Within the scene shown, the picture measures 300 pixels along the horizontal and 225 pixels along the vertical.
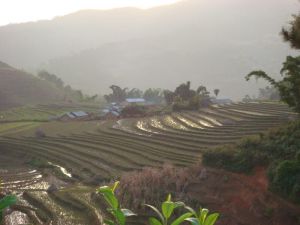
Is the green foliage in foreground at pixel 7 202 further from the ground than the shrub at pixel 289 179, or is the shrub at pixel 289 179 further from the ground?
the green foliage in foreground at pixel 7 202

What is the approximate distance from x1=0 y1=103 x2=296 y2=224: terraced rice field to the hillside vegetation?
47244 mm

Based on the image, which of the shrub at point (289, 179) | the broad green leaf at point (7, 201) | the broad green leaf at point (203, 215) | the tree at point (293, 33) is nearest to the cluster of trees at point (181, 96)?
the shrub at point (289, 179)

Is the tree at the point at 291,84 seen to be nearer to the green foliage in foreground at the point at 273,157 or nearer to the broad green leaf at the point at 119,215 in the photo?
the green foliage in foreground at the point at 273,157

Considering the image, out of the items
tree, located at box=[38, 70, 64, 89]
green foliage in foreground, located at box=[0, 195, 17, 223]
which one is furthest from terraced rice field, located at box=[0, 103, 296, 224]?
tree, located at box=[38, 70, 64, 89]

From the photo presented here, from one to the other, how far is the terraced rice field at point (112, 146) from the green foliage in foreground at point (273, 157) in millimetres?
4740

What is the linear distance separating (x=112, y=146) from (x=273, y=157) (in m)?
19.6

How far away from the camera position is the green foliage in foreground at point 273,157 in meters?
16.5

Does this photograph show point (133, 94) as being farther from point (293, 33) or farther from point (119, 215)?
point (119, 215)

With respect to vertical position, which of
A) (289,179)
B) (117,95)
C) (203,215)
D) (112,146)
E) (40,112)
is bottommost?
(40,112)

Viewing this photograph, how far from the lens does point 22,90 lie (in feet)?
340

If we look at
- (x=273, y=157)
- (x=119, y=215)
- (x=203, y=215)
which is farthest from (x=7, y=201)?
(x=273, y=157)

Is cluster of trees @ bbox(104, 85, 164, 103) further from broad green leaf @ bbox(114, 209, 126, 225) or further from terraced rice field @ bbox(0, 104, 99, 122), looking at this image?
broad green leaf @ bbox(114, 209, 126, 225)

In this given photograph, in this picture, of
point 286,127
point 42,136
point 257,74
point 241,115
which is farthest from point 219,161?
point 42,136

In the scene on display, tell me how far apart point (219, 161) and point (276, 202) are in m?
5.23
